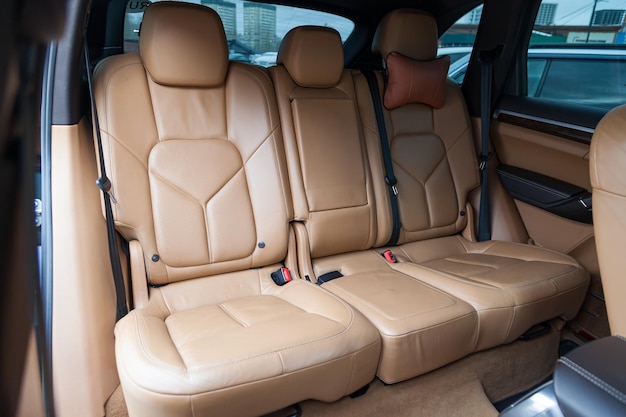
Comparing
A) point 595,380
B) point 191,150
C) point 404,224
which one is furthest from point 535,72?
point 595,380

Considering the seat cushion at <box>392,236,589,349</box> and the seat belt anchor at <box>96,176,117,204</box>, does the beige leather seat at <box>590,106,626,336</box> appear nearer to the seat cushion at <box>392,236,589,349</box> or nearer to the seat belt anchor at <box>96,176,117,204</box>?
the seat cushion at <box>392,236,589,349</box>

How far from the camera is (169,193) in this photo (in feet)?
5.56

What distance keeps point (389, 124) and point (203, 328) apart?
4.37 feet

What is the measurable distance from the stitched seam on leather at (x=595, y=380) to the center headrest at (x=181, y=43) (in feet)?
4.85

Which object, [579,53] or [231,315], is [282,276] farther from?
[579,53]

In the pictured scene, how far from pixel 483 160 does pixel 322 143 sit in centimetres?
94

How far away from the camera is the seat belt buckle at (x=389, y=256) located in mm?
2152


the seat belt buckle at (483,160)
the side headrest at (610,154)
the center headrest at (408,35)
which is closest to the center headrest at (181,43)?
the center headrest at (408,35)

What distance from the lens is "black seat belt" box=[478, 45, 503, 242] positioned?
2406 mm

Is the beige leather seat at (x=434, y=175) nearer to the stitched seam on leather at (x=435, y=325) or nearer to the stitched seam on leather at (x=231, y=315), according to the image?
the stitched seam on leather at (x=435, y=325)

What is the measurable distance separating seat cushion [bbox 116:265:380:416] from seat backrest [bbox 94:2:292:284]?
222 mm

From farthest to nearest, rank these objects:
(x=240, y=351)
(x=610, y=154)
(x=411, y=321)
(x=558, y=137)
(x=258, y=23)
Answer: (x=258, y=23) < (x=558, y=137) < (x=411, y=321) < (x=240, y=351) < (x=610, y=154)

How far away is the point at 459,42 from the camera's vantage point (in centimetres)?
301

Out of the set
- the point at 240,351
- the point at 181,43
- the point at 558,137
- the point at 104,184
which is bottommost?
the point at 240,351
